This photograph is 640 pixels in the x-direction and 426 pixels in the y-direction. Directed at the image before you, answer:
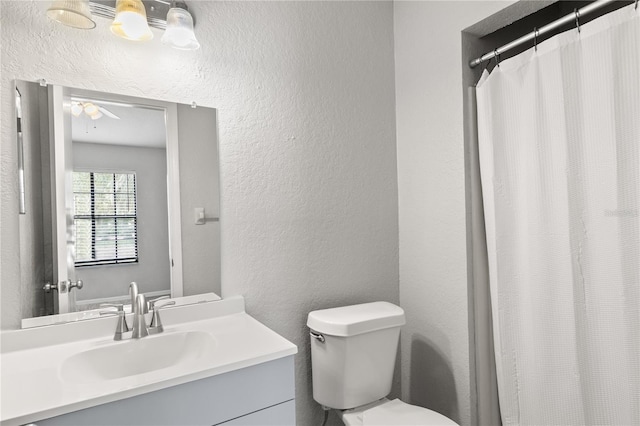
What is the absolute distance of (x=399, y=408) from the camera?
152 centimetres

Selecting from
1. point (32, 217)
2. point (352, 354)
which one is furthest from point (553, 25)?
point (32, 217)

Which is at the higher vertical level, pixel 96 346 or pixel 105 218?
pixel 105 218

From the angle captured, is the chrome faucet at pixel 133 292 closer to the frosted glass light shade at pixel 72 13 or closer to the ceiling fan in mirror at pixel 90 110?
the ceiling fan in mirror at pixel 90 110

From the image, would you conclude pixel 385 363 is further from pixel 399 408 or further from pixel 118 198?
pixel 118 198

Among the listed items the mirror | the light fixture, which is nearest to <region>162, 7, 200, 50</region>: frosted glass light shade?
the light fixture

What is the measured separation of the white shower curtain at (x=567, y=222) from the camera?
1182 millimetres

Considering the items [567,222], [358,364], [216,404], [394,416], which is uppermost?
[567,222]

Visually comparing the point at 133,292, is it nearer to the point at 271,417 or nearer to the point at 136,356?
the point at 136,356

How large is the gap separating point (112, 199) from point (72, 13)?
600 mm

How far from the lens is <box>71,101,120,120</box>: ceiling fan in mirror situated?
1.24 metres

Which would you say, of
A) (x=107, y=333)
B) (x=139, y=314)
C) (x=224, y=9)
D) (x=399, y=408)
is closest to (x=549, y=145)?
(x=399, y=408)

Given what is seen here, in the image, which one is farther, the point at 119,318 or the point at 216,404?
the point at 119,318

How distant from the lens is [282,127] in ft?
5.36

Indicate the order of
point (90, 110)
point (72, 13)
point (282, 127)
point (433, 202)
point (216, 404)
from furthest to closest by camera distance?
point (433, 202) < point (282, 127) < point (90, 110) < point (72, 13) < point (216, 404)
